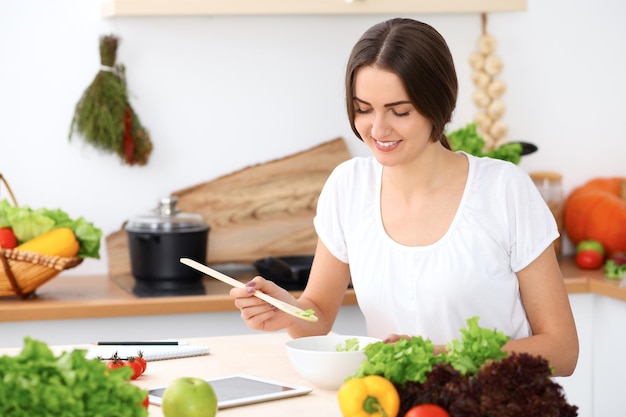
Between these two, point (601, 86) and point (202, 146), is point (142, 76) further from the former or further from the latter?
point (601, 86)

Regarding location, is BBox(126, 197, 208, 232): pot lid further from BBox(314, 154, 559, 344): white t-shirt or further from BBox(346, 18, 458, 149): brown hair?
BBox(346, 18, 458, 149): brown hair

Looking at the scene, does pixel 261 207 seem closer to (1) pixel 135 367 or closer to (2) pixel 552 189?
(2) pixel 552 189

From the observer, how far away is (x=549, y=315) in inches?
73.6

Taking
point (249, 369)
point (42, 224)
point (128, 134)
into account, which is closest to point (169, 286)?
point (42, 224)

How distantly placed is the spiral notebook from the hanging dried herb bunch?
4.48ft

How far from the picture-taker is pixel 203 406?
1.34 m

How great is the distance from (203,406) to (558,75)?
2.57 m

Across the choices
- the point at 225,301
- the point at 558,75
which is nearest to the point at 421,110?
the point at 225,301

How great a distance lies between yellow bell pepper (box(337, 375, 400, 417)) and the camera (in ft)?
4.32

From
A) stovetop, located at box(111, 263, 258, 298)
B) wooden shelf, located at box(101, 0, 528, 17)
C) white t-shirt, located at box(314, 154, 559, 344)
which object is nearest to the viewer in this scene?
white t-shirt, located at box(314, 154, 559, 344)

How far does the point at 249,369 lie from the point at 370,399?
50cm

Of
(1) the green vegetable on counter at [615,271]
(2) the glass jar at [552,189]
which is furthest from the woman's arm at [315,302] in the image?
(2) the glass jar at [552,189]

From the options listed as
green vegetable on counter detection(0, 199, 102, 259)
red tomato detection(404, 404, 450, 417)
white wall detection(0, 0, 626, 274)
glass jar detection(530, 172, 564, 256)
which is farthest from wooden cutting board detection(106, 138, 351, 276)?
red tomato detection(404, 404, 450, 417)

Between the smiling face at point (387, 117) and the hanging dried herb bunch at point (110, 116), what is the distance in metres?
1.47
